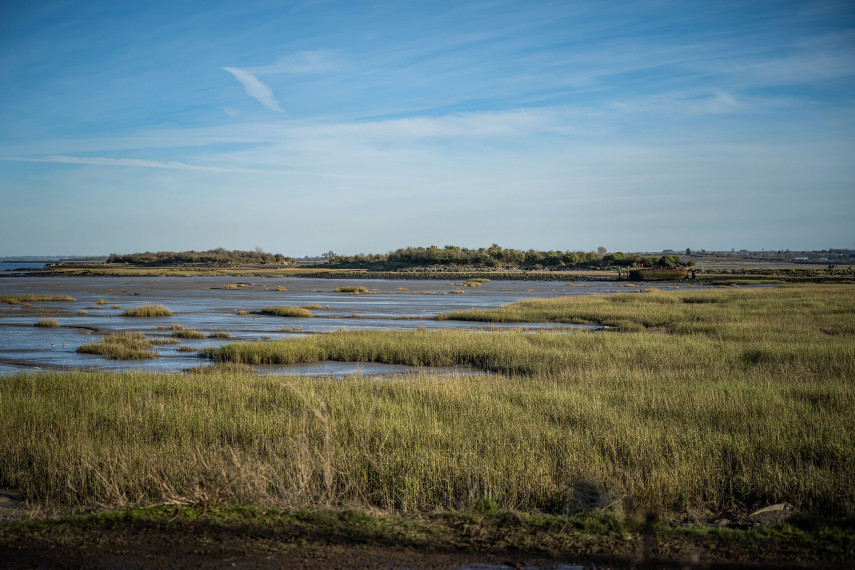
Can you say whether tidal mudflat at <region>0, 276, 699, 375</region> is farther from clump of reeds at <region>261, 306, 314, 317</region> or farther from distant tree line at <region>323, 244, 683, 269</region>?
distant tree line at <region>323, 244, 683, 269</region>

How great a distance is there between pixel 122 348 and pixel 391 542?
22.2 meters

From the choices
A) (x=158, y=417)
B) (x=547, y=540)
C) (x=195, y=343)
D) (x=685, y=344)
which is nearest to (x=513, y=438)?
(x=547, y=540)

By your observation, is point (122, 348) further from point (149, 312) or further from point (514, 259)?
point (514, 259)

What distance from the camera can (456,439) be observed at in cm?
1075

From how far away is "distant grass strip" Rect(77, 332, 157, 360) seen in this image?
24.5 m

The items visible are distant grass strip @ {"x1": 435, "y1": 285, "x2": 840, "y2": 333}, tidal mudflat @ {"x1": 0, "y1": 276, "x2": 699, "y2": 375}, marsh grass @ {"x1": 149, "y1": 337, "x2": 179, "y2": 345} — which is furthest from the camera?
distant grass strip @ {"x1": 435, "y1": 285, "x2": 840, "y2": 333}

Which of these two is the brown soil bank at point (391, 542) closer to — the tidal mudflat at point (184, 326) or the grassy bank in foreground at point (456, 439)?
the grassy bank in foreground at point (456, 439)

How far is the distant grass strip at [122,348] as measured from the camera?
24.5 meters

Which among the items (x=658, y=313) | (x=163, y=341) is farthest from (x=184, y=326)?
(x=658, y=313)

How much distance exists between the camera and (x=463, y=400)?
14250mm

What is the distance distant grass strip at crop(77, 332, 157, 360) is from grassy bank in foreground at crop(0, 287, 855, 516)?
22.8ft

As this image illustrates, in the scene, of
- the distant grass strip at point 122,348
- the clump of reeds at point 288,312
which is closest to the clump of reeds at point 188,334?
the distant grass strip at point 122,348

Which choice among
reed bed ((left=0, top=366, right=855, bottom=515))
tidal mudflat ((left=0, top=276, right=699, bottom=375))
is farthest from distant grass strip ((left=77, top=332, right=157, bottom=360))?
reed bed ((left=0, top=366, right=855, bottom=515))

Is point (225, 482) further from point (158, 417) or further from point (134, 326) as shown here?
point (134, 326)
